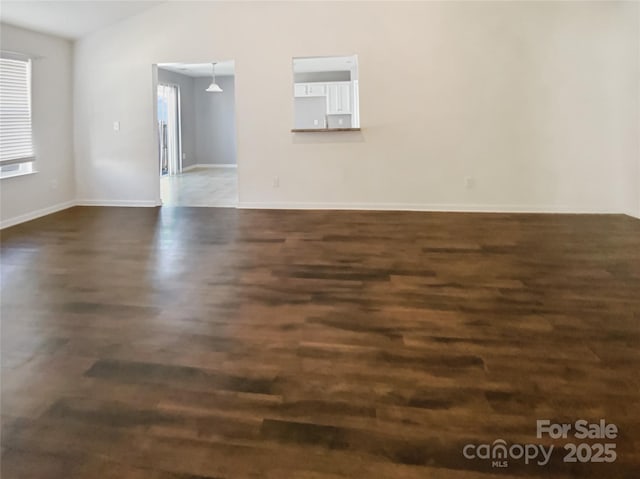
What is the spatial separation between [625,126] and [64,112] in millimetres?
7318

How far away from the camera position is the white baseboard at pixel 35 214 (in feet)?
19.6

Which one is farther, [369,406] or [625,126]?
[625,126]

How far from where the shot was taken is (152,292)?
11.8 ft

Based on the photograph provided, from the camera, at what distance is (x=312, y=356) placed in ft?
8.45

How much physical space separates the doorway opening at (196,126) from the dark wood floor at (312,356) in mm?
5660

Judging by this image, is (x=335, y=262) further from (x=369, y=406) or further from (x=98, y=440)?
(x=98, y=440)

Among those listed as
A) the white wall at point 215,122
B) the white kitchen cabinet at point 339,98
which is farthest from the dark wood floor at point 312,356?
the white wall at point 215,122

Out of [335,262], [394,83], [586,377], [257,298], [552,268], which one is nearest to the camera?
[586,377]

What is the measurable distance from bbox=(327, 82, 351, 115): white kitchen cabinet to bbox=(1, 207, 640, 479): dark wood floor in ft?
22.1

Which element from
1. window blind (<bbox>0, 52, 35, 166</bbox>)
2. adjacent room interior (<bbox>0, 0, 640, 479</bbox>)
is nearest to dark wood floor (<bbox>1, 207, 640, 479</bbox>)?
adjacent room interior (<bbox>0, 0, 640, 479</bbox>)

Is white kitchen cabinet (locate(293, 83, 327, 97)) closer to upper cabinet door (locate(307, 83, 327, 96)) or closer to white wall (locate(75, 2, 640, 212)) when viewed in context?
upper cabinet door (locate(307, 83, 327, 96))

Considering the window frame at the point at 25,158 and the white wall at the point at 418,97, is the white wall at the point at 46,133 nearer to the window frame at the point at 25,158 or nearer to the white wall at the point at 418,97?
the window frame at the point at 25,158

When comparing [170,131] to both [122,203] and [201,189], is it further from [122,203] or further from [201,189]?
[122,203]

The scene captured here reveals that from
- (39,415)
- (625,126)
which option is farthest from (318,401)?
(625,126)
